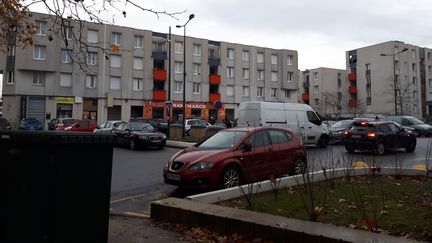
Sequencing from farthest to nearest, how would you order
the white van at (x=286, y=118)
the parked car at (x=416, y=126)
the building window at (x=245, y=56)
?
the building window at (x=245, y=56) < the parked car at (x=416, y=126) < the white van at (x=286, y=118)

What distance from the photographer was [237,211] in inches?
245

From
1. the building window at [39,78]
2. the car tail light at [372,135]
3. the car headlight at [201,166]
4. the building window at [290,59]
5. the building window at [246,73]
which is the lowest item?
the car headlight at [201,166]

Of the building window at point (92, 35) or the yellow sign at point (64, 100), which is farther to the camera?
the building window at point (92, 35)

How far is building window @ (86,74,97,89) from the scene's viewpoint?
175ft

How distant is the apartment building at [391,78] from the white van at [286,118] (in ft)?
196

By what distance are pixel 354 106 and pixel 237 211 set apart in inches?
3161

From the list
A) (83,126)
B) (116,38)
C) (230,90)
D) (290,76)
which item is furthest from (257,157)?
(290,76)

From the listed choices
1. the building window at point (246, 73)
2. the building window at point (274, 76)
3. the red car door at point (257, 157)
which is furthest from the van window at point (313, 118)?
the building window at point (274, 76)

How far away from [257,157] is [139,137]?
12603 mm

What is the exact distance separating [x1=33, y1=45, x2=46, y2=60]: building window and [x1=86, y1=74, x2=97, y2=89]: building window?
5.77 meters

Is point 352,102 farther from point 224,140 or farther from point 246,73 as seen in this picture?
point 224,140

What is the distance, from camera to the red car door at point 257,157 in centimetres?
981

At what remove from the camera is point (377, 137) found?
58.7 ft

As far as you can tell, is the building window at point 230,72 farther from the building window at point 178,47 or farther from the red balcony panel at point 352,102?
the red balcony panel at point 352,102
